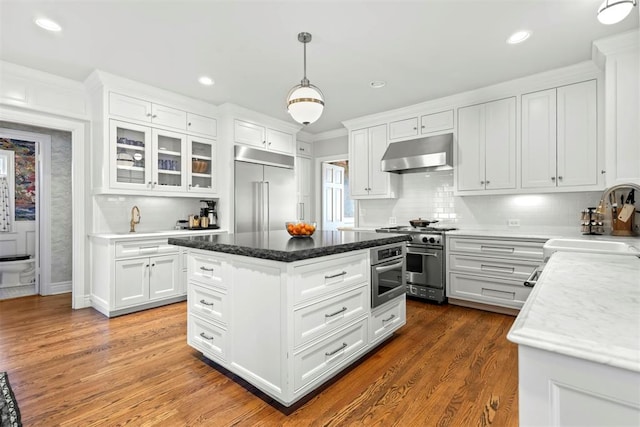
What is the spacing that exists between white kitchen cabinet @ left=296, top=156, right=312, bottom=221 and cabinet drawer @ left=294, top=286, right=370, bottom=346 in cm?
367

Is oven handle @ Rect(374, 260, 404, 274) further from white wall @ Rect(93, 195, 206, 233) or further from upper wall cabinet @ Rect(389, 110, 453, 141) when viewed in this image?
white wall @ Rect(93, 195, 206, 233)

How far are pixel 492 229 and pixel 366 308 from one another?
258cm

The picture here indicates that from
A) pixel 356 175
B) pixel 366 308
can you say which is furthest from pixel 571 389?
pixel 356 175

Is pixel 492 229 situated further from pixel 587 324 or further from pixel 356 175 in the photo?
pixel 587 324

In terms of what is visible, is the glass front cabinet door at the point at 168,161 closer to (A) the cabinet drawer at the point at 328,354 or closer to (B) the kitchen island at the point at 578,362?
(A) the cabinet drawer at the point at 328,354

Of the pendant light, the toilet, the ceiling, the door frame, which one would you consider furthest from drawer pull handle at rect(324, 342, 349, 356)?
the toilet

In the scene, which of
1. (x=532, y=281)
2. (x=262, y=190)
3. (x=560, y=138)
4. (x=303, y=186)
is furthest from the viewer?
(x=303, y=186)

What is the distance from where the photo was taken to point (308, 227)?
2.44 meters

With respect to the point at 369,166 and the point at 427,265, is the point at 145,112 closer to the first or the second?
the point at 369,166

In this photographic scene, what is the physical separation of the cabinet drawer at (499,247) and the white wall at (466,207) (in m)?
0.62

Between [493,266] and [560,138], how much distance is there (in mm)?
1536

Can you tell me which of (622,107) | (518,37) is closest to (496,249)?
(622,107)

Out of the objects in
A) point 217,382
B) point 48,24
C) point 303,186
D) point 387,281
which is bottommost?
point 217,382

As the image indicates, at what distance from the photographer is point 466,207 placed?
429 cm
